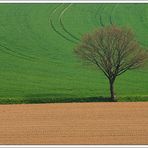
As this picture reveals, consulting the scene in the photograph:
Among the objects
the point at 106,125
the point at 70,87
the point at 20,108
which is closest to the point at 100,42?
the point at 70,87

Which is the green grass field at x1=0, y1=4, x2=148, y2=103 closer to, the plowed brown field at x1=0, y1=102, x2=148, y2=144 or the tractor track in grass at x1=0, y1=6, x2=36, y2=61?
the tractor track in grass at x1=0, y1=6, x2=36, y2=61

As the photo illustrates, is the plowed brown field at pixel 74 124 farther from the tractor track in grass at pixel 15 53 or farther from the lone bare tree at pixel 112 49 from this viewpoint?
the tractor track in grass at pixel 15 53

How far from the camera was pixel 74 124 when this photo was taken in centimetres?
2166

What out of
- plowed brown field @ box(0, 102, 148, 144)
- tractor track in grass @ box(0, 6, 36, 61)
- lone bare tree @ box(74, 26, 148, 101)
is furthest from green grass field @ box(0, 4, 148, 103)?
plowed brown field @ box(0, 102, 148, 144)

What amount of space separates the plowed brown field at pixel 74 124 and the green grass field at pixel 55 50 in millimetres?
6150

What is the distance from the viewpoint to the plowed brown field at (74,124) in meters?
18.2

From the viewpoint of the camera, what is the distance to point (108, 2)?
191 ft

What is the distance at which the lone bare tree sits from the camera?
3419 cm

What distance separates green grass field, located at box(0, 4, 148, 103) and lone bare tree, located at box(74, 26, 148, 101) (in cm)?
247

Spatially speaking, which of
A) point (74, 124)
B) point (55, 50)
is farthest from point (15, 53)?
point (74, 124)

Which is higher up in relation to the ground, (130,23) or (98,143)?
(130,23)

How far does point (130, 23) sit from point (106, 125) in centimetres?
3213

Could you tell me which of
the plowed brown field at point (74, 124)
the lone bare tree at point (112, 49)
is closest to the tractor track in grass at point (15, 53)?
the lone bare tree at point (112, 49)

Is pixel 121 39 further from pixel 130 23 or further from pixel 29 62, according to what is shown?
pixel 130 23
